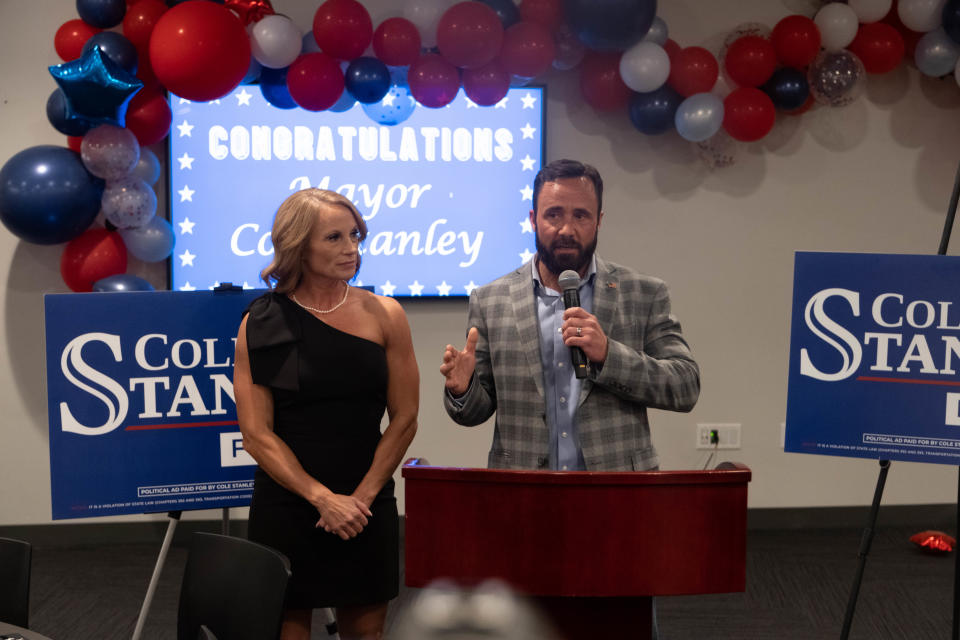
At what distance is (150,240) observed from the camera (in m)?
3.97

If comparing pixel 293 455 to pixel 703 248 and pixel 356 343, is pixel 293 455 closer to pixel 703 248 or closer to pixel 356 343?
pixel 356 343

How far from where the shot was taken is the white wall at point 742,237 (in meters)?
4.43

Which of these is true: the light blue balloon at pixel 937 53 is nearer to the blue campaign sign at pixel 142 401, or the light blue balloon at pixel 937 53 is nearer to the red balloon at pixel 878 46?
the red balloon at pixel 878 46

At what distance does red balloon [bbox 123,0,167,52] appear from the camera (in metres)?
3.76

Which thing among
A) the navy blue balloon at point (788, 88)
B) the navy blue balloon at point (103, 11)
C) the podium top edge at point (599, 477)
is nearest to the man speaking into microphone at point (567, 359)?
the podium top edge at point (599, 477)

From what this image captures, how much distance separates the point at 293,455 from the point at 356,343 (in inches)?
12.7

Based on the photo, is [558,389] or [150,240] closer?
[558,389]

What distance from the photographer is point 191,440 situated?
8.63 feet

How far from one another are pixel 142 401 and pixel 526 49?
2326 mm

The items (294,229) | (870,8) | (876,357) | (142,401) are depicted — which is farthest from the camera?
(870,8)

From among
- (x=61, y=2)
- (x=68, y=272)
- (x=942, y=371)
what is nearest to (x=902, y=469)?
(x=942, y=371)

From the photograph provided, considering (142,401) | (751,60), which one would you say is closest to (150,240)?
(142,401)

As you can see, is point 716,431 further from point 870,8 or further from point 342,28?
point 342,28

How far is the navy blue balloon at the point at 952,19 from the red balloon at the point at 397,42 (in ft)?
8.20
